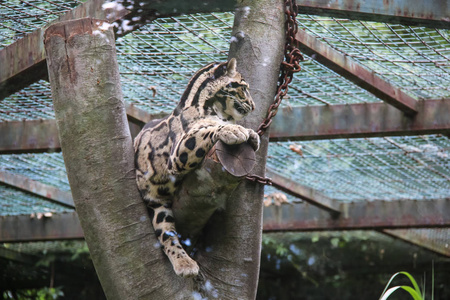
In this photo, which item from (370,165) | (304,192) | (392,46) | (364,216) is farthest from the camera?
(364,216)

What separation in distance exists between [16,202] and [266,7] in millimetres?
4688

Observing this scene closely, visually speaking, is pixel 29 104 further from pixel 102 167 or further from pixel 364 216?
pixel 364 216

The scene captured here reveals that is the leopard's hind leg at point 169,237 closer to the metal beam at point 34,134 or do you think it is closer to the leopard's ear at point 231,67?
the leopard's ear at point 231,67

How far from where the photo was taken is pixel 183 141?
7.71 feet

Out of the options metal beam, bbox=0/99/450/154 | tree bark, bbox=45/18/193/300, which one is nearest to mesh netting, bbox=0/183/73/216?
metal beam, bbox=0/99/450/154

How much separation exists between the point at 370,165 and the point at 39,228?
11.5ft

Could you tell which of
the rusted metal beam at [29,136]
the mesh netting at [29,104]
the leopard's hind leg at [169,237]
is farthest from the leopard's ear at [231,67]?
the rusted metal beam at [29,136]

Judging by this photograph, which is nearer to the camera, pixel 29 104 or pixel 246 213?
pixel 246 213

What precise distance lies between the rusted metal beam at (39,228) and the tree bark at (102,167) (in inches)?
165

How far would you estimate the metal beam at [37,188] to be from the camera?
559 centimetres

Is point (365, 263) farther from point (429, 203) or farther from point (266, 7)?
point (266, 7)

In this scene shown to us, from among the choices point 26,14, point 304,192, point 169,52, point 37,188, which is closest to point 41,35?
point 26,14

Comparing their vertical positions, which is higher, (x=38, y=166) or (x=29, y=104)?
(x=29, y=104)

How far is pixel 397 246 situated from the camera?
7531 millimetres
